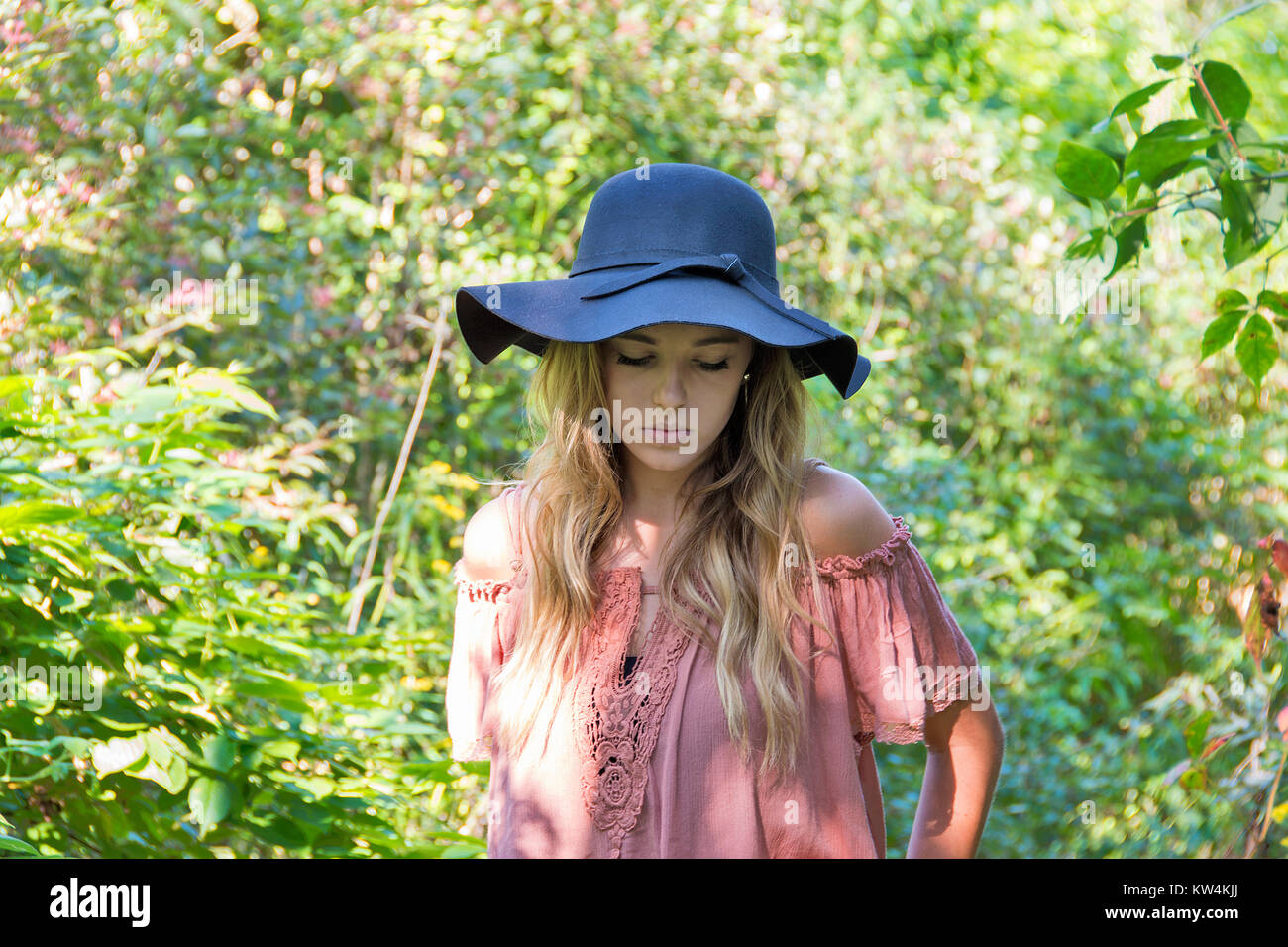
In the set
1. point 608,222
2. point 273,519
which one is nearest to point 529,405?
point 608,222

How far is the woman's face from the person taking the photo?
59.9 inches

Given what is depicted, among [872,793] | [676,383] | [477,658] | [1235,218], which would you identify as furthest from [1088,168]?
[477,658]

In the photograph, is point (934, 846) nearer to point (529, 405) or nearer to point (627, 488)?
point (627, 488)

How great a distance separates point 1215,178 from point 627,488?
922 mm

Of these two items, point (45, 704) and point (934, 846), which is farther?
point (45, 704)

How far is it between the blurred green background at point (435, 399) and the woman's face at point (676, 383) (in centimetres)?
56

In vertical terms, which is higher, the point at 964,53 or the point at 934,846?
the point at 964,53

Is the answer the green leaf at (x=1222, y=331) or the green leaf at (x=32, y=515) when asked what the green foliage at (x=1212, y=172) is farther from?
the green leaf at (x=32, y=515)

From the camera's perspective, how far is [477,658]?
1.72 metres

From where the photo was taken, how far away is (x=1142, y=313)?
4887 millimetres

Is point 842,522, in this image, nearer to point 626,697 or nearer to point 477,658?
point 626,697

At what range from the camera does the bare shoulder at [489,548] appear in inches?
68.2

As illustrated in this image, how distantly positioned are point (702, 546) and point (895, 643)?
28 centimetres

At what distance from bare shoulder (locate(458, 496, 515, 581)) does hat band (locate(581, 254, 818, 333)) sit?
0.37m
